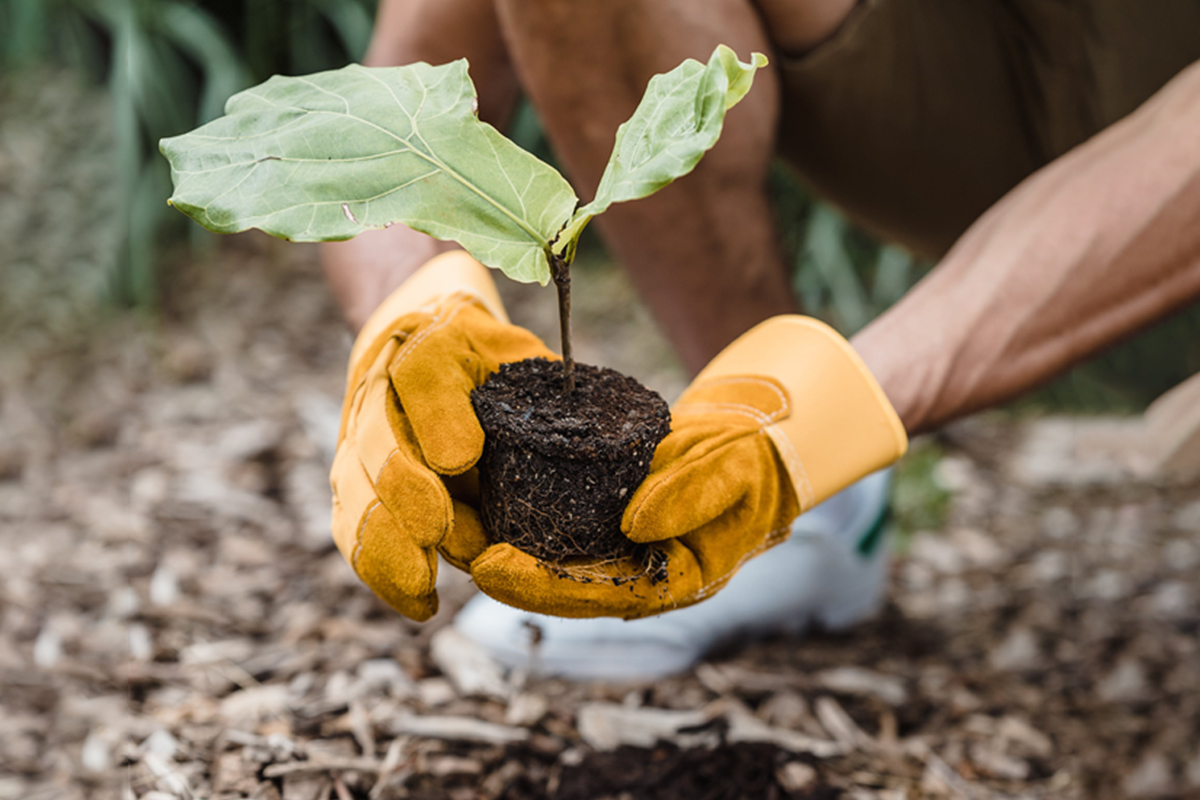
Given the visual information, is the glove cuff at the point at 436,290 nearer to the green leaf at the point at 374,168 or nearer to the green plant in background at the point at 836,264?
the green leaf at the point at 374,168

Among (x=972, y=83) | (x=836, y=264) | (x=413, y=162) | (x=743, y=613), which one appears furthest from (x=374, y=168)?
(x=836, y=264)

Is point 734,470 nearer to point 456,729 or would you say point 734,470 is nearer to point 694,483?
point 694,483

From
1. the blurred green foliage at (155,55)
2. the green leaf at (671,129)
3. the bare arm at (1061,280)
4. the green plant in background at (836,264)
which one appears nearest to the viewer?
the green leaf at (671,129)

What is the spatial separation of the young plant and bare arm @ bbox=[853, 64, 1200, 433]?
0.38 metres

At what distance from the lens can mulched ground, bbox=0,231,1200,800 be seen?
38.7 inches

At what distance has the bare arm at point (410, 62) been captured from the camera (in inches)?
45.3

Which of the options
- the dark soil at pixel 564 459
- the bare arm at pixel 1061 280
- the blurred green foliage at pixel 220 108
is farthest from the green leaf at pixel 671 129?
the blurred green foliage at pixel 220 108

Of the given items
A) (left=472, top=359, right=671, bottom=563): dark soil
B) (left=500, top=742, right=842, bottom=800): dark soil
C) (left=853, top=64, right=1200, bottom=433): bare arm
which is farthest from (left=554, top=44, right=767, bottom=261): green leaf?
(left=500, top=742, right=842, bottom=800): dark soil

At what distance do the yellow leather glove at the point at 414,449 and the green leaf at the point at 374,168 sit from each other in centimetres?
14

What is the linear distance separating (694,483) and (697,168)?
705 millimetres

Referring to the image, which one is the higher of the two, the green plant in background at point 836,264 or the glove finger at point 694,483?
the green plant in background at point 836,264

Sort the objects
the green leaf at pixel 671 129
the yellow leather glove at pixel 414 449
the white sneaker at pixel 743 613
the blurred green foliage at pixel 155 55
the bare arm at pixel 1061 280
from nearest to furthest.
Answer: the green leaf at pixel 671 129 → the yellow leather glove at pixel 414 449 → the bare arm at pixel 1061 280 → the white sneaker at pixel 743 613 → the blurred green foliage at pixel 155 55

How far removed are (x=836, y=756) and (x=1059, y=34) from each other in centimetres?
108

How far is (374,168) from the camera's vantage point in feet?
2.22
